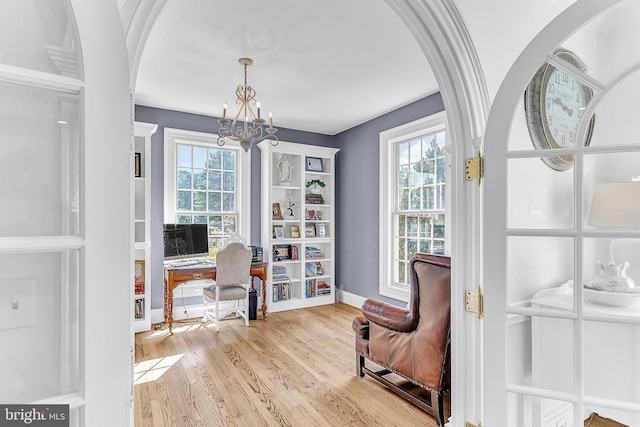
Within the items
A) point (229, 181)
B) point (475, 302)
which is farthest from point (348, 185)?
point (475, 302)

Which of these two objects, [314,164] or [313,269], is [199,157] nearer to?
[314,164]

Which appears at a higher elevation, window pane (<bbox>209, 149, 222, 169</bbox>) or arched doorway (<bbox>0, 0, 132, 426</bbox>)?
window pane (<bbox>209, 149, 222, 169</bbox>)

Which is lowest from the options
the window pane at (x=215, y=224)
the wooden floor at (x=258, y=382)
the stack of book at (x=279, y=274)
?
the wooden floor at (x=258, y=382)

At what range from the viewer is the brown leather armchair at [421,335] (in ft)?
7.08

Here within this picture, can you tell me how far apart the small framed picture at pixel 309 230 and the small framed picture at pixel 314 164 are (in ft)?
2.84

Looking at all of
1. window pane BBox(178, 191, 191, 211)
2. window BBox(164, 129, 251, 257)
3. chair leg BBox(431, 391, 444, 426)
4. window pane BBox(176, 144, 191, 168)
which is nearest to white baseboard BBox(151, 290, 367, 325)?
window BBox(164, 129, 251, 257)

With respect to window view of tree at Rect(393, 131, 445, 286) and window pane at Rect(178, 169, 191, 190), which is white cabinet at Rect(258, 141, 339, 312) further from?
window view of tree at Rect(393, 131, 445, 286)

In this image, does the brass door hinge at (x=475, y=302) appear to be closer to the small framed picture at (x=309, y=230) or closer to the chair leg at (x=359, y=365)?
the chair leg at (x=359, y=365)

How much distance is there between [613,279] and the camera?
124cm

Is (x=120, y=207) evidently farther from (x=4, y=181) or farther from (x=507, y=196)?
(x=507, y=196)

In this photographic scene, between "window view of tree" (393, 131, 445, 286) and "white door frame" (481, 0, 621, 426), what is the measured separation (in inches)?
97.8

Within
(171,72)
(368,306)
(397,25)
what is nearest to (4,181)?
(368,306)

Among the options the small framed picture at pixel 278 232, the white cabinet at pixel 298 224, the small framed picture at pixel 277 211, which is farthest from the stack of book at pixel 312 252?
the small framed picture at pixel 277 211

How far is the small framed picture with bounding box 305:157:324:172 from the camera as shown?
17.1 ft
